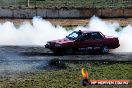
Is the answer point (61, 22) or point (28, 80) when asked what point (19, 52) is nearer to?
point (28, 80)

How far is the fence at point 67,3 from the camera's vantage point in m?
45.9

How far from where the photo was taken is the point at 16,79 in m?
15.5

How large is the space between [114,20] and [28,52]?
19140mm

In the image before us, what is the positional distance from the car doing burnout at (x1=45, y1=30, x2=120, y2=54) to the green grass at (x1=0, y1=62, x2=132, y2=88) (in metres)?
2.92

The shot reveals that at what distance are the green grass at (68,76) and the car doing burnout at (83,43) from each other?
115 inches

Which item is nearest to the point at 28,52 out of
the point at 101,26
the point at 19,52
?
the point at 19,52

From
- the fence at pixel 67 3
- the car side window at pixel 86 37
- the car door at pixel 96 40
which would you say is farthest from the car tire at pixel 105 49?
the fence at pixel 67 3

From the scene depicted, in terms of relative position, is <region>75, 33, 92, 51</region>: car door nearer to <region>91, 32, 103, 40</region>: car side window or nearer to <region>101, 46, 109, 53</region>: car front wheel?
<region>91, 32, 103, 40</region>: car side window

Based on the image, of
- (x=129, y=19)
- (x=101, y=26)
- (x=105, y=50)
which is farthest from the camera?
(x=129, y=19)

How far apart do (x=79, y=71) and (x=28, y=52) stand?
256 inches

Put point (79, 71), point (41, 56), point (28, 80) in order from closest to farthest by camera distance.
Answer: point (28, 80), point (79, 71), point (41, 56)

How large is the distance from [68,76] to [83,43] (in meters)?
6.27

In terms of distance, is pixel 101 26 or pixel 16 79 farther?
pixel 101 26

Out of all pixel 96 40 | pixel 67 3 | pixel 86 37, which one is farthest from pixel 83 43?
pixel 67 3
